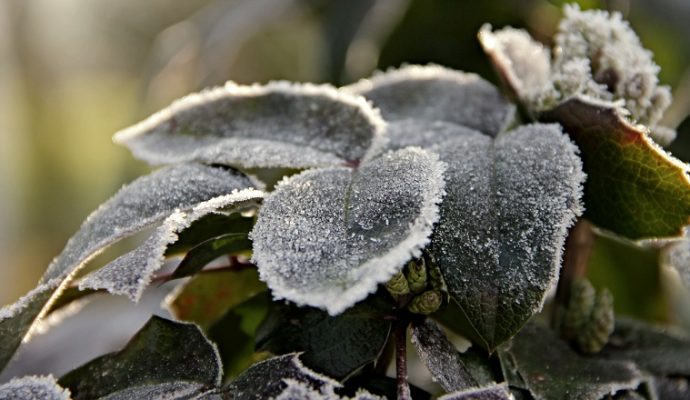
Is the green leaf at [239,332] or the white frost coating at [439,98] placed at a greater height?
the white frost coating at [439,98]

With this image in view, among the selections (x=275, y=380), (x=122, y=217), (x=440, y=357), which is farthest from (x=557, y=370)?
(x=122, y=217)

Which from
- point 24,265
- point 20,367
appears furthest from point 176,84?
point 24,265

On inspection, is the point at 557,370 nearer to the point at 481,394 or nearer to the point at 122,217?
the point at 481,394

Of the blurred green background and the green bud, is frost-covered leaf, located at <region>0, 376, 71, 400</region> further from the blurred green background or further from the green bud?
the blurred green background

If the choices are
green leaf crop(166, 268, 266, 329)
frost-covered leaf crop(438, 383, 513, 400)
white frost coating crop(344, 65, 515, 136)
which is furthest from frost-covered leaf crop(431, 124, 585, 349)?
green leaf crop(166, 268, 266, 329)

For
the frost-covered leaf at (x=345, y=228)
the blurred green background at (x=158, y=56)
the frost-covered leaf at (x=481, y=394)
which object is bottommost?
the blurred green background at (x=158, y=56)

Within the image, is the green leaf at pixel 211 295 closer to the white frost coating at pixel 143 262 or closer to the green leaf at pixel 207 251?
the green leaf at pixel 207 251

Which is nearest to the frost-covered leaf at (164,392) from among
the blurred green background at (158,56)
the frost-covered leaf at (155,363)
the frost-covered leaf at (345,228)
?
the frost-covered leaf at (155,363)
